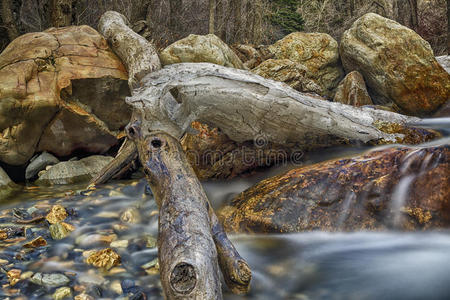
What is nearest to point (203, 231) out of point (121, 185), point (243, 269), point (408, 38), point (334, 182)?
point (243, 269)

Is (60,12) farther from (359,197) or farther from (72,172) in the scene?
(359,197)

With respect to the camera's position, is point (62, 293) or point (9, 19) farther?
point (9, 19)

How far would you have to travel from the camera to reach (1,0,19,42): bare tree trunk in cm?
691

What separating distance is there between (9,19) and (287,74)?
5604mm

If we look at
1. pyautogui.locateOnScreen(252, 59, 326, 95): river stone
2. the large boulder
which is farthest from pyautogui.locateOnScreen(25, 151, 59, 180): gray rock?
pyautogui.locateOnScreen(252, 59, 326, 95): river stone

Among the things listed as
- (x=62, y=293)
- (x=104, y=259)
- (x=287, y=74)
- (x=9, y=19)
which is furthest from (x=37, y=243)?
(x=9, y=19)

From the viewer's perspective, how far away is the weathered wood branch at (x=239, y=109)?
11.6 ft

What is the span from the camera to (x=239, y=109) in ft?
12.6

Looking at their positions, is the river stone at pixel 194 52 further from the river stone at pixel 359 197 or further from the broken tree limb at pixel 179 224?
the river stone at pixel 359 197

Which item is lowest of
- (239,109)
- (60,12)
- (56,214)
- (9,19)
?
(56,214)

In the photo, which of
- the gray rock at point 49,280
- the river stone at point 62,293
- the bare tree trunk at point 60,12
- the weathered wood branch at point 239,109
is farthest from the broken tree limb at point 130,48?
the river stone at point 62,293

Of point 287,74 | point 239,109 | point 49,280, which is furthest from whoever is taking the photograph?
point 287,74

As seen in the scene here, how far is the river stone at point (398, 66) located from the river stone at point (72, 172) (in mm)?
5470

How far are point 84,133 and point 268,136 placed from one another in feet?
9.23
